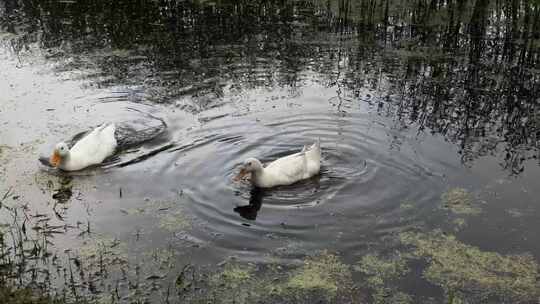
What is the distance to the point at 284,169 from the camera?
7543 mm

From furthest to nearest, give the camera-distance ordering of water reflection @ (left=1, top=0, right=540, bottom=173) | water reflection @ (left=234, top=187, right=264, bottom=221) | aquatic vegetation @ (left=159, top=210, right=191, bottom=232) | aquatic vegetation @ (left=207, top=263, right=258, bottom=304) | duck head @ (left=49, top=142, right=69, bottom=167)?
water reflection @ (left=1, top=0, right=540, bottom=173) → duck head @ (left=49, top=142, right=69, bottom=167) → water reflection @ (left=234, top=187, right=264, bottom=221) → aquatic vegetation @ (left=159, top=210, right=191, bottom=232) → aquatic vegetation @ (left=207, top=263, right=258, bottom=304)

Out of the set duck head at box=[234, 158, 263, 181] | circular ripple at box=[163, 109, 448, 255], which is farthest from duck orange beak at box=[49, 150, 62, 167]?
duck head at box=[234, 158, 263, 181]

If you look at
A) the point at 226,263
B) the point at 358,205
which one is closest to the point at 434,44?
the point at 358,205

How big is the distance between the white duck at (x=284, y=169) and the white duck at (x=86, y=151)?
2.16 metres

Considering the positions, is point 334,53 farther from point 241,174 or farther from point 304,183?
point 241,174

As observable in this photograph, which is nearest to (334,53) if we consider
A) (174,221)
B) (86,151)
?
(86,151)

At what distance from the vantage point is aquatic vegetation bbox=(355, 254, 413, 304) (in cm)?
546

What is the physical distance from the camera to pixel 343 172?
7918 mm

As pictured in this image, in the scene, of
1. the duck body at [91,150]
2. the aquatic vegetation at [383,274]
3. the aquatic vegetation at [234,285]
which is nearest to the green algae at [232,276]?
the aquatic vegetation at [234,285]

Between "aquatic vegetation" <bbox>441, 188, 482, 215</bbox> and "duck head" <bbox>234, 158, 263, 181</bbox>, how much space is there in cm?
242

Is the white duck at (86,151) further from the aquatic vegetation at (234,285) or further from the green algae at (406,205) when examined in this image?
the green algae at (406,205)

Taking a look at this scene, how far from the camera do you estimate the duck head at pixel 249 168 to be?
24.0 feet

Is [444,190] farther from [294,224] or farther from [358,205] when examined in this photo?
[294,224]

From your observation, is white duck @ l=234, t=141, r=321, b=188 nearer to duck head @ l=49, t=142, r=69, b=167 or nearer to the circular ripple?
the circular ripple
